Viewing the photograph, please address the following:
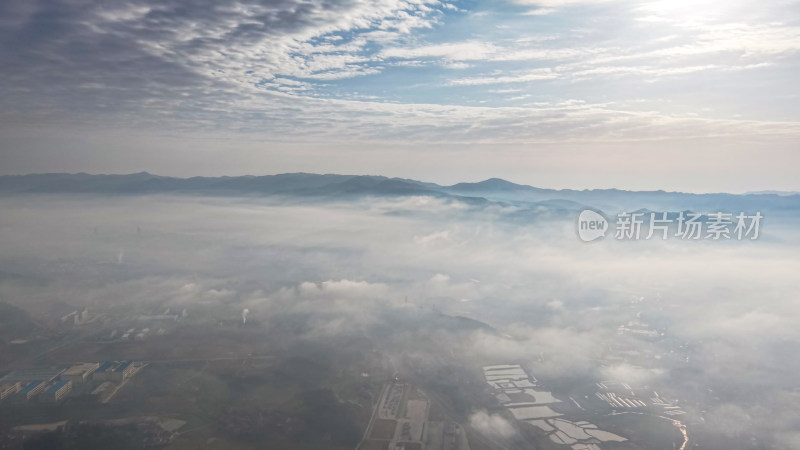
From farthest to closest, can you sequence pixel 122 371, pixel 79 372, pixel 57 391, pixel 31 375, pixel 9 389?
pixel 122 371 < pixel 31 375 < pixel 79 372 < pixel 9 389 < pixel 57 391

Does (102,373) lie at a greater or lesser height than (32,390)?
greater

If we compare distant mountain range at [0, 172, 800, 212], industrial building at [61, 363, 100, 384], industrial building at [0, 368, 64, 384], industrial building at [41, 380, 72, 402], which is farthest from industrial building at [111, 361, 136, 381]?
distant mountain range at [0, 172, 800, 212]

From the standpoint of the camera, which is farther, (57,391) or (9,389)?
(9,389)

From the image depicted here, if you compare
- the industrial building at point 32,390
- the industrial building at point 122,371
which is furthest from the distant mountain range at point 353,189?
the industrial building at point 32,390

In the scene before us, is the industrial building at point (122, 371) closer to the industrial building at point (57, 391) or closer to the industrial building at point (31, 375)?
the industrial building at point (57, 391)

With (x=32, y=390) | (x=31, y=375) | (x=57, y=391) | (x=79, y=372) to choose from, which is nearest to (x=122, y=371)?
(x=79, y=372)

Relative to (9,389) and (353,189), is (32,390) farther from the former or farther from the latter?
(353,189)
